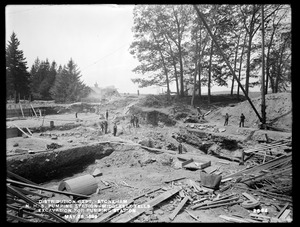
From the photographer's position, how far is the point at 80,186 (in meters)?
7.31

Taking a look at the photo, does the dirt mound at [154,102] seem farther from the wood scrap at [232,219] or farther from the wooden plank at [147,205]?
A: the wood scrap at [232,219]

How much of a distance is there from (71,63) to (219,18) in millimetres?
41121

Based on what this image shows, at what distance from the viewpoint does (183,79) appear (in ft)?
89.0

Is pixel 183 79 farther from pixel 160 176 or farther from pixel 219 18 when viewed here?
pixel 160 176

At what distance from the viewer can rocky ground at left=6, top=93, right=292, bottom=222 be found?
22.2 feet

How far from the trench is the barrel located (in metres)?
4.19

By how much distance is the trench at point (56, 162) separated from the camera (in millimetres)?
9781

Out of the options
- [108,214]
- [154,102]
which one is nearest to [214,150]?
[108,214]

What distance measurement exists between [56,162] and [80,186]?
5.10 meters

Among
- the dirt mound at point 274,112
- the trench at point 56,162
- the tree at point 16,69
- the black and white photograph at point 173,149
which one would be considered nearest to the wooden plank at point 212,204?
the black and white photograph at point 173,149

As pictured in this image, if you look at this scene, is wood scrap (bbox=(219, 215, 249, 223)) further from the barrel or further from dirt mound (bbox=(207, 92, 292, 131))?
dirt mound (bbox=(207, 92, 292, 131))

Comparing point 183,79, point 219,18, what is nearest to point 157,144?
point 183,79

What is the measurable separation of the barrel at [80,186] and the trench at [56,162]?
419 cm

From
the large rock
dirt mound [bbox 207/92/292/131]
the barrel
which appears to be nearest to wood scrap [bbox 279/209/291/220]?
the barrel
